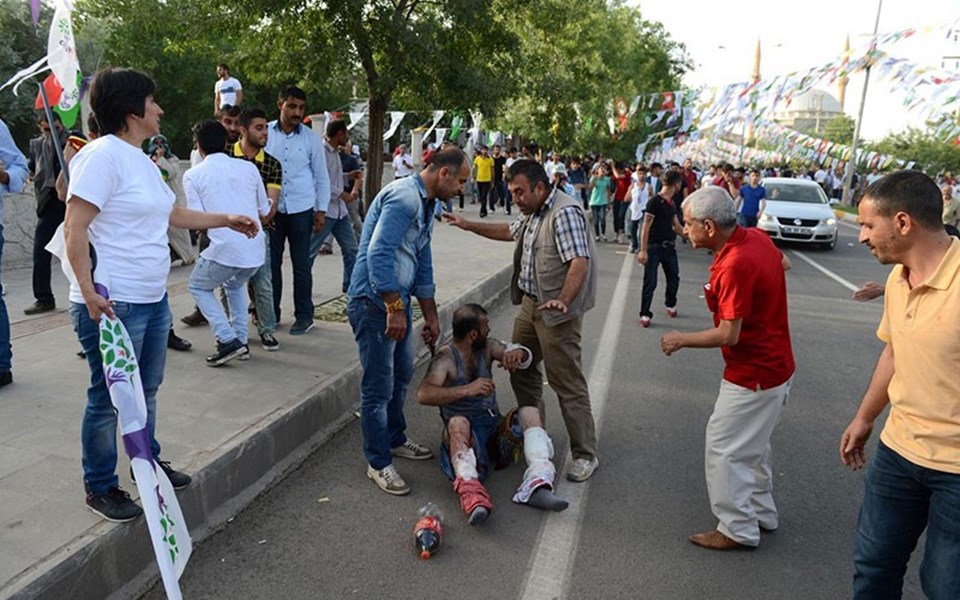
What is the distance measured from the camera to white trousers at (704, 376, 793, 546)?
331 centimetres

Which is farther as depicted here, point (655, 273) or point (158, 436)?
point (655, 273)

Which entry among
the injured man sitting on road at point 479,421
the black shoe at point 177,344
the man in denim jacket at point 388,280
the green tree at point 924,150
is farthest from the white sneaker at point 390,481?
the green tree at point 924,150

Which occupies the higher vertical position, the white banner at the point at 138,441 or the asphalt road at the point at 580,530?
the white banner at the point at 138,441

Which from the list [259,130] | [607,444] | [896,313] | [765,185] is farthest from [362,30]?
[765,185]

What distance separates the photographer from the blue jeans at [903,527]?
7.07 feet

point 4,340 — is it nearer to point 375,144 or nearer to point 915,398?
point 375,144

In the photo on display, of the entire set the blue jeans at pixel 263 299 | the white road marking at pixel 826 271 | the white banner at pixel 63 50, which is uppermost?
the white banner at pixel 63 50

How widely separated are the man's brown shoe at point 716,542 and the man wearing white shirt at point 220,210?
3395 millimetres

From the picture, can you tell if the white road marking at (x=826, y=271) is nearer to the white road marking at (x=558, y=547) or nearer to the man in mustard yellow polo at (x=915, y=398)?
the white road marking at (x=558, y=547)

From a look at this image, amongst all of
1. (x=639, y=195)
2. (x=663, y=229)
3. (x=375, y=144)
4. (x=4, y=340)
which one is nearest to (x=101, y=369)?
(x=4, y=340)

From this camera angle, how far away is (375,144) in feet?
23.7

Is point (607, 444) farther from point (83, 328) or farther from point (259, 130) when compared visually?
point (259, 130)

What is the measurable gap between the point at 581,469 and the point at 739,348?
121 cm

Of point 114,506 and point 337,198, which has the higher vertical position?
point 337,198
